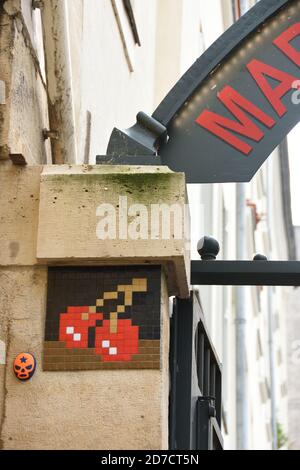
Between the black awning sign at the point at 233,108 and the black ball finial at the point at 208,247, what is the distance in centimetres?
32

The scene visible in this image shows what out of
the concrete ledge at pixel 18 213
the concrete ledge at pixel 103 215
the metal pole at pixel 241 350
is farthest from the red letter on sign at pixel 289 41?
the metal pole at pixel 241 350

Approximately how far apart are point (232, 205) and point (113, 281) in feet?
48.6

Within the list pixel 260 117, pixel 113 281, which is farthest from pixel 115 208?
pixel 260 117

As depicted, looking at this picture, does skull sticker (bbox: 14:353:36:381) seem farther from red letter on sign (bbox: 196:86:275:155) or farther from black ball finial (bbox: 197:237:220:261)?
red letter on sign (bbox: 196:86:275:155)

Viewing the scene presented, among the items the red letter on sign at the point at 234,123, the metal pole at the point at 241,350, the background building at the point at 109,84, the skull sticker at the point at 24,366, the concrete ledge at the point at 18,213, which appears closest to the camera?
the skull sticker at the point at 24,366

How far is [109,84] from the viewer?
7.61 meters

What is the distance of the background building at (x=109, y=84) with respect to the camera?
13.8 feet

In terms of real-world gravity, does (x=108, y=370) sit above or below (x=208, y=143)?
below

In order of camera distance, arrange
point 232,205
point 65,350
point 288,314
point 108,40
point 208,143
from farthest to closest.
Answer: point 288,314
point 232,205
point 108,40
point 208,143
point 65,350

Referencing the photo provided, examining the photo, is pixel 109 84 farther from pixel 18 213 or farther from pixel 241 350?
pixel 241 350

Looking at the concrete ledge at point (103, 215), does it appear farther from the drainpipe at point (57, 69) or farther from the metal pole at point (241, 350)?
the metal pole at point (241, 350)

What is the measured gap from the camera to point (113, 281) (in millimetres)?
3883
